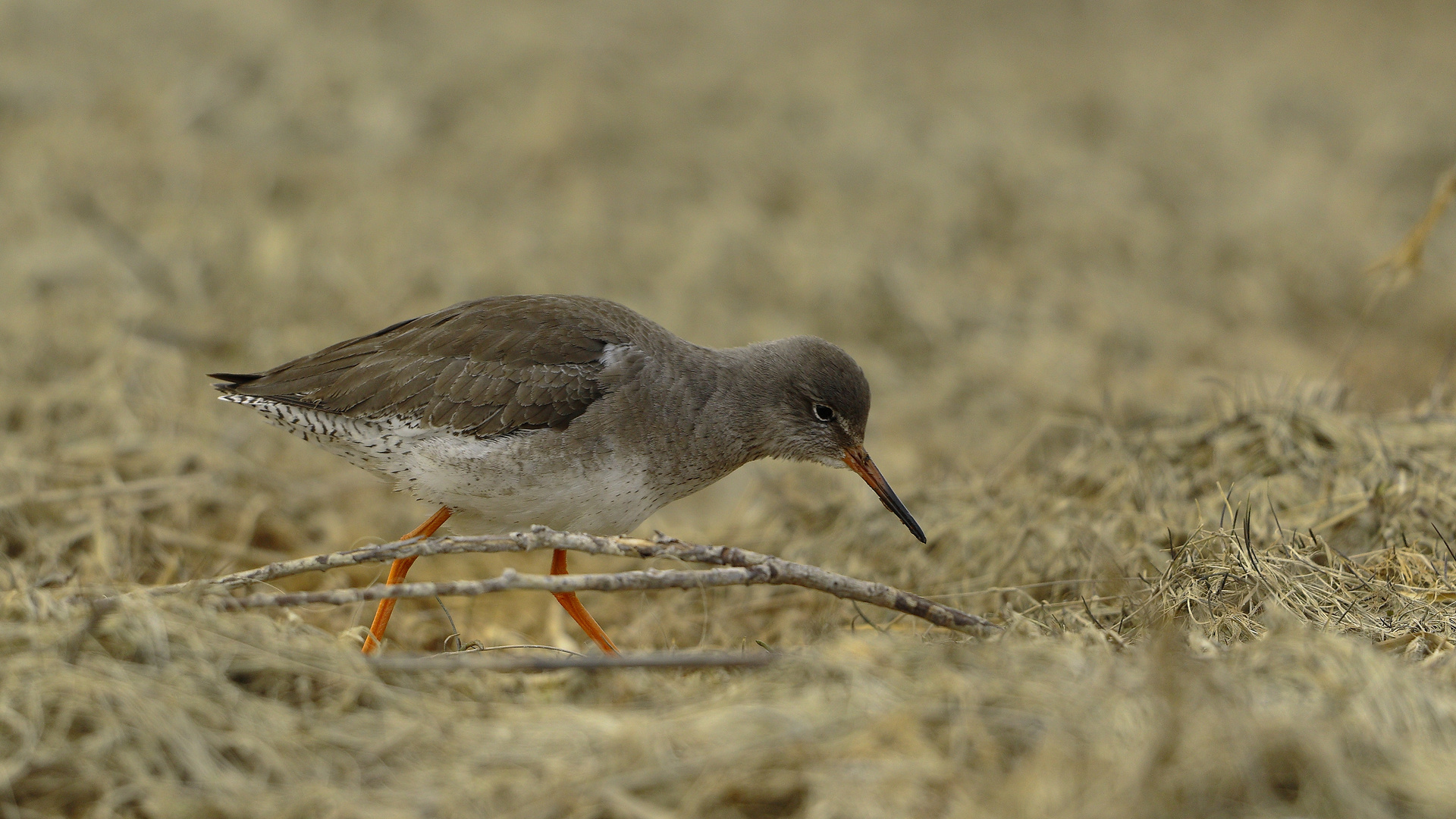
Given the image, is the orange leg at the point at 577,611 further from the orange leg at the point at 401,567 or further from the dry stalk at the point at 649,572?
the dry stalk at the point at 649,572

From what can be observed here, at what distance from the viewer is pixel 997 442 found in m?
7.43

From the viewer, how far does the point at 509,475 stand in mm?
4480

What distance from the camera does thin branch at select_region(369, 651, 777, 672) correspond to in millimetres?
2844

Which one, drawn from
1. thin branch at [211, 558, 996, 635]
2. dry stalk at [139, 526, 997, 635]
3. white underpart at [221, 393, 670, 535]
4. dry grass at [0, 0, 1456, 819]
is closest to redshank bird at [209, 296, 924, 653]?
white underpart at [221, 393, 670, 535]

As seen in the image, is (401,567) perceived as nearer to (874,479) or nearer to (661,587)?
(661,587)

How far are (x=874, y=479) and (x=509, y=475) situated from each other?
1682mm

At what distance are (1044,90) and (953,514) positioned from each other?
10.4 m

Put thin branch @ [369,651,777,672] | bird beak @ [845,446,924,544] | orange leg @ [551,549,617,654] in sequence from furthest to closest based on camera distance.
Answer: bird beak @ [845,446,924,544], orange leg @ [551,549,617,654], thin branch @ [369,651,777,672]

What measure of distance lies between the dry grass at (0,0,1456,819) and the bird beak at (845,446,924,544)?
452 mm

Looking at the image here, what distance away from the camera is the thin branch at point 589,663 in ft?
9.33

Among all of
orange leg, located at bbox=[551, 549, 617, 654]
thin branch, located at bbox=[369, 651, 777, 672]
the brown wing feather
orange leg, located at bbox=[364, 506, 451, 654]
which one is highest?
the brown wing feather

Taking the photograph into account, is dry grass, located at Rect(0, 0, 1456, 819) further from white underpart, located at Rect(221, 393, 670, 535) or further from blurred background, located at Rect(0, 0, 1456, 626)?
white underpart, located at Rect(221, 393, 670, 535)

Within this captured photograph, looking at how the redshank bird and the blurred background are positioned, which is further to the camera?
the blurred background

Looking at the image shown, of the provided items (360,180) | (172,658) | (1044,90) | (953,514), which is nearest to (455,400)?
(172,658)
